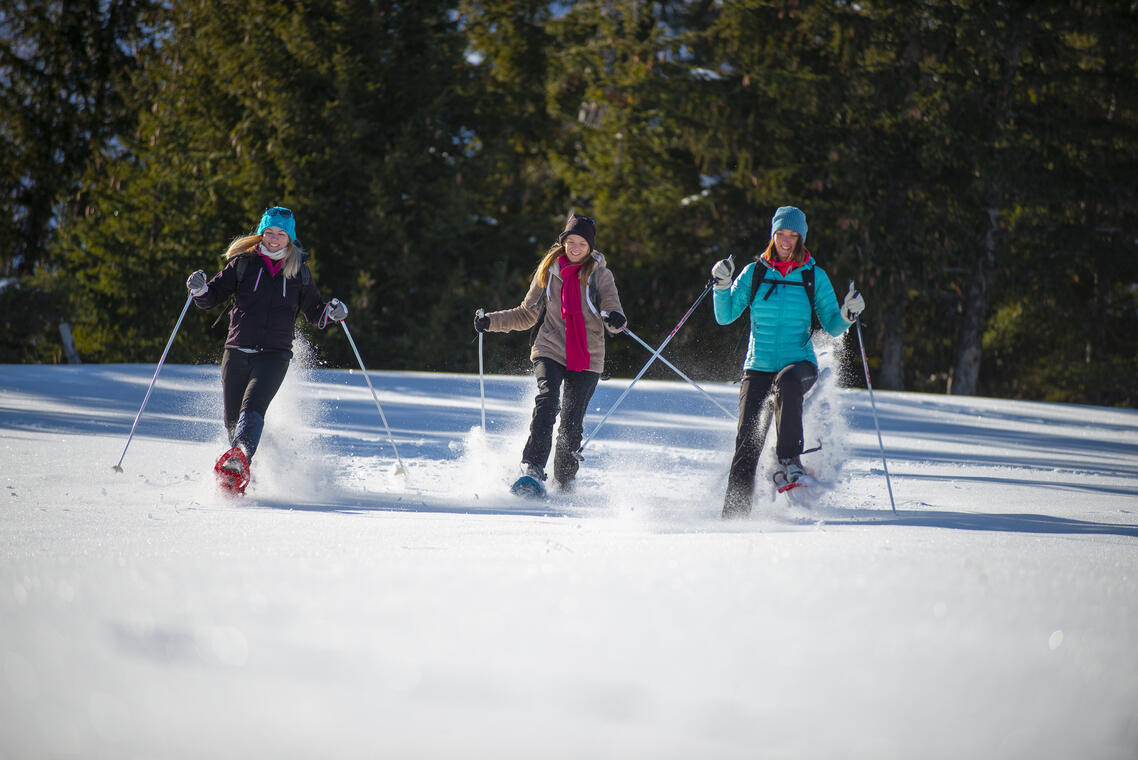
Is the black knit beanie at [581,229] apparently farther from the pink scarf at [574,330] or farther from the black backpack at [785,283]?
the black backpack at [785,283]

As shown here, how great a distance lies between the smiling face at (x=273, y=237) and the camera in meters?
6.09

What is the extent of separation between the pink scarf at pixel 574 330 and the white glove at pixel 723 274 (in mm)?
938

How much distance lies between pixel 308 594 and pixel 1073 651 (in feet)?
6.76

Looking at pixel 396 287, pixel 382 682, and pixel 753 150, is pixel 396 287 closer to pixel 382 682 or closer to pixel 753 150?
pixel 753 150

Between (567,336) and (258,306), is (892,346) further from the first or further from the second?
(258,306)

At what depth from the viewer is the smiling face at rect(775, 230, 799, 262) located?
5.68 m

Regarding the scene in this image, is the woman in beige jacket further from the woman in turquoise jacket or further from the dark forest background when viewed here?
the dark forest background

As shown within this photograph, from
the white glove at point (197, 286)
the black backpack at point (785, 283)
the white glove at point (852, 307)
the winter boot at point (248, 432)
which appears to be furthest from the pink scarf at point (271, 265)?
the white glove at point (852, 307)

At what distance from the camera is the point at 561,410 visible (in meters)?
6.44

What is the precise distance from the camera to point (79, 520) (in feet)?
15.2

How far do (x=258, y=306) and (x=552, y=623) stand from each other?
3.75 metres

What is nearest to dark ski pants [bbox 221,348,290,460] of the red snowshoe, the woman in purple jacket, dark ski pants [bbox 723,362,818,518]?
the woman in purple jacket

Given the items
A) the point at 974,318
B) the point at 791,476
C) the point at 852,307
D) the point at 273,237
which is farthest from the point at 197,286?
the point at 974,318

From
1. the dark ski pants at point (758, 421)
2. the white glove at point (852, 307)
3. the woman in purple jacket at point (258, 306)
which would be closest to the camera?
the dark ski pants at point (758, 421)
